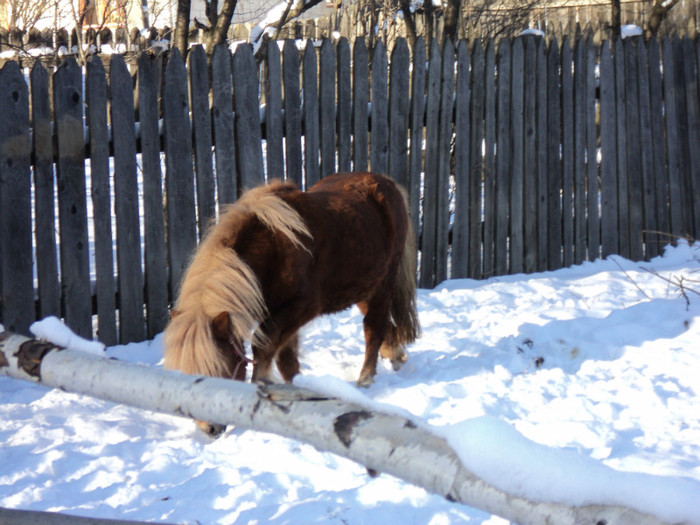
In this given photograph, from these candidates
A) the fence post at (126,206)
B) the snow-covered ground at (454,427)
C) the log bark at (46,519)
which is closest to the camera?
the snow-covered ground at (454,427)

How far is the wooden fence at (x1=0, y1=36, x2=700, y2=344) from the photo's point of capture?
475 cm

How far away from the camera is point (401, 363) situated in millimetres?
5012

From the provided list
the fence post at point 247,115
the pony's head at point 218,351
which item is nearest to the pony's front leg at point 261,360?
the pony's head at point 218,351

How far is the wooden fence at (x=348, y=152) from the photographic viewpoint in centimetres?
475

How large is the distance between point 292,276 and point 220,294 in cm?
53

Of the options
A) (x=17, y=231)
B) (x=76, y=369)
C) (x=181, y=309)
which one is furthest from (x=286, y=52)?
(x=76, y=369)

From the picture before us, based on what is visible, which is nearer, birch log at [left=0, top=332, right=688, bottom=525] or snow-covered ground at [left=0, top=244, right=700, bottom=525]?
birch log at [left=0, top=332, right=688, bottom=525]

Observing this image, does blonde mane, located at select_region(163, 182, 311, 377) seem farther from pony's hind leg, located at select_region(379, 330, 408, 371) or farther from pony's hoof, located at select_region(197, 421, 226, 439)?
pony's hind leg, located at select_region(379, 330, 408, 371)

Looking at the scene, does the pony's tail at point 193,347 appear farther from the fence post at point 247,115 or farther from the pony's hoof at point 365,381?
the fence post at point 247,115

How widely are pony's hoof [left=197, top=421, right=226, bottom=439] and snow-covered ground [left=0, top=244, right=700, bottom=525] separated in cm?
6

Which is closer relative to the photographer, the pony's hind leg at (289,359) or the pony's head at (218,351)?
the pony's head at (218,351)

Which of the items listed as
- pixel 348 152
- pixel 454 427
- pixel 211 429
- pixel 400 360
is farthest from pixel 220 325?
pixel 348 152

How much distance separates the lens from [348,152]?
6016 millimetres

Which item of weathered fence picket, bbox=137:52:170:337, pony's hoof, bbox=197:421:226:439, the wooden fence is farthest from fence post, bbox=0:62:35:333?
pony's hoof, bbox=197:421:226:439
